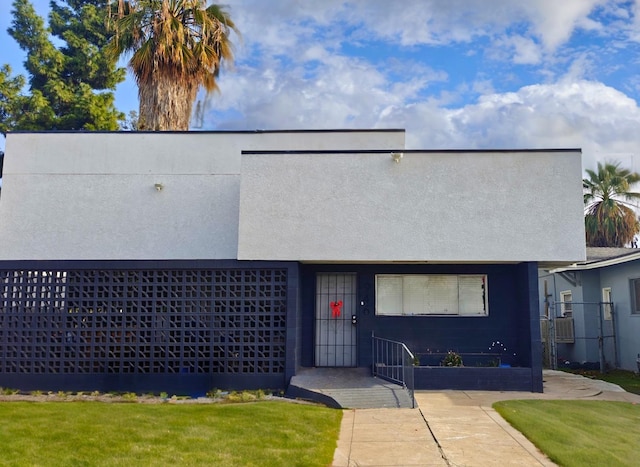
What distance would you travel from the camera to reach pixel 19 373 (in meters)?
12.6

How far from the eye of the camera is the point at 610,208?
2855 cm

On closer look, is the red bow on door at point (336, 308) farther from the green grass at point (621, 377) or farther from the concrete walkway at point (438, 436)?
the green grass at point (621, 377)

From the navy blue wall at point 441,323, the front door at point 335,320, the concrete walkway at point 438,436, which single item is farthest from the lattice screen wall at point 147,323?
the concrete walkway at point 438,436

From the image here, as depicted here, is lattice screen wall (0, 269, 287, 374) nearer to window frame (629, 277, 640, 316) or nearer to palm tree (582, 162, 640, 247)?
window frame (629, 277, 640, 316)

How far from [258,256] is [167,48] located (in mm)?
8657

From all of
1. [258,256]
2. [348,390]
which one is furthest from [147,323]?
[348,390]

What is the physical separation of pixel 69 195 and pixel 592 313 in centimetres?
1568

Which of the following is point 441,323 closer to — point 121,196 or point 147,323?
point 147,323

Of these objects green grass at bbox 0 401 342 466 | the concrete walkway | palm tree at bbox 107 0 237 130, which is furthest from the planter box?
palm tree at bbox 107 0 237 130

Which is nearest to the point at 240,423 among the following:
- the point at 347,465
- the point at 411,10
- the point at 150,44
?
the point at 347,465

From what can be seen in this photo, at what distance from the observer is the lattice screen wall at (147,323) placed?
12.3 metres

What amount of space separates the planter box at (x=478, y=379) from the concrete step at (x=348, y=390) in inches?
38.1

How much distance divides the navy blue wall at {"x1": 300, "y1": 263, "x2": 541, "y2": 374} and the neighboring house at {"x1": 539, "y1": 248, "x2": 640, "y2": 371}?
16.5ft

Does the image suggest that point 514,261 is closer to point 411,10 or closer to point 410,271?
point 410,271
